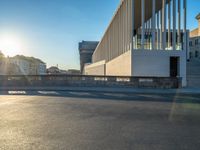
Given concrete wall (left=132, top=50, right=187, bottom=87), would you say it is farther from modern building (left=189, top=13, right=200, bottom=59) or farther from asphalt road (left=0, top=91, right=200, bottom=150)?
modern building (left=189, top=13, right=200, bottom=59)

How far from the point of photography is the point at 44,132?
18.8 feet

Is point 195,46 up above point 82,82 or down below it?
above

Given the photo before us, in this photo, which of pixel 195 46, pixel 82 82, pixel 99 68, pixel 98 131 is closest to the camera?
pixel 98 131

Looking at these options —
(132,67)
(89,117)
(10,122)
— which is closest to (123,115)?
(89,117)

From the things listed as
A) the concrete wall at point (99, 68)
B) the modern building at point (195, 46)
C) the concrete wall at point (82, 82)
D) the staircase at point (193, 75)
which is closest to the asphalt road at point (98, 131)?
the concrete wall at point (82, 82)

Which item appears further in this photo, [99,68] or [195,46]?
[195,46]

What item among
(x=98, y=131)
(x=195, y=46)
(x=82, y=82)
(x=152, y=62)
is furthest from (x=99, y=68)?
(x=98, y=131)

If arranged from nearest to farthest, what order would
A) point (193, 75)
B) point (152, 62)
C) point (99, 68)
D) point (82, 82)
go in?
1. point (82, 82)
2. point (152, 62)
3. point (193, 75)
4. point (99, 68)

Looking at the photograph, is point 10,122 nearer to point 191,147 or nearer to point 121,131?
point 121,131

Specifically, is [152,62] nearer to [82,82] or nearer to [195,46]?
[82,82]

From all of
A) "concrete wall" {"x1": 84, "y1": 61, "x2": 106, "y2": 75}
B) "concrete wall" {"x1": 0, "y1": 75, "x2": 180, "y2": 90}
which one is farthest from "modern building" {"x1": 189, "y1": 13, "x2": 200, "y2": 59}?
"concrete wall" {"x1": 0, "y1": 75, "x2": 180, "y2": 90}

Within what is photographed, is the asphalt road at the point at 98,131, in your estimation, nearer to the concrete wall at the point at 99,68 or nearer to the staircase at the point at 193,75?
the staircase at the point at 193,75

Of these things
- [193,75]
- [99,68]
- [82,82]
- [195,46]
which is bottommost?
[82,82]

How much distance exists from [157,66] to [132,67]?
2.82m
